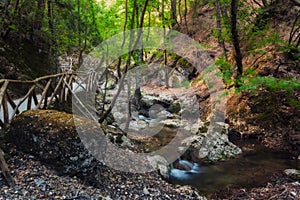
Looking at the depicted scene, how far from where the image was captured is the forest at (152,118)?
3889 millimetres

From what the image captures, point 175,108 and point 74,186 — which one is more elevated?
point 175,108

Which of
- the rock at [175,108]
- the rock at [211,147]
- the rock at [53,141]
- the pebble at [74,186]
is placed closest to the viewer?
the pebble at [74,186]

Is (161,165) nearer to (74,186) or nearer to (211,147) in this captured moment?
(211,147)

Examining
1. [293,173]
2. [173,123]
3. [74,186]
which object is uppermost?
[74,186]

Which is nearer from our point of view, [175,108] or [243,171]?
[243,171]

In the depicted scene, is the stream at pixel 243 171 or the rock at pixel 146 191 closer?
the rock at pixel 146 191

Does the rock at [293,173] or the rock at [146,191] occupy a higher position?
the rock at [146,191]

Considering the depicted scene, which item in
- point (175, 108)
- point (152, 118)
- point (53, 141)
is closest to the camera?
point (53, 141)

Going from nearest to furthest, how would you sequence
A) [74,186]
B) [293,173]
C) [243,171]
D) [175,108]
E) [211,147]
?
[74,186]
[293,173]
[243,171]
[211,147]
[175,108]

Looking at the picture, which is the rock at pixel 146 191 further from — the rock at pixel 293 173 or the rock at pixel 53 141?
the rock at pixel 293 173

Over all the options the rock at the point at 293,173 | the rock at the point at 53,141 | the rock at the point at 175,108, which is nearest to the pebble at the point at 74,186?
the rock at the point at 53,141

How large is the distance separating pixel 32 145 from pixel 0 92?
3.53 ft

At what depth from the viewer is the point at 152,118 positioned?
38.7ft

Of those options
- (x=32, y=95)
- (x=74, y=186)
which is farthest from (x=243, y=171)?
(x=32, y=95)
